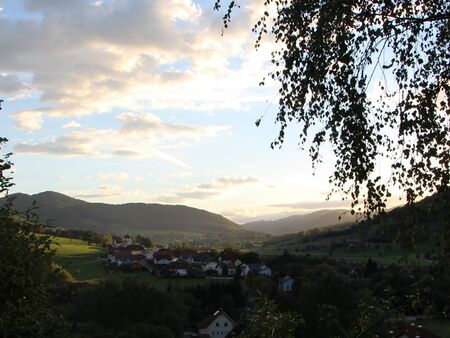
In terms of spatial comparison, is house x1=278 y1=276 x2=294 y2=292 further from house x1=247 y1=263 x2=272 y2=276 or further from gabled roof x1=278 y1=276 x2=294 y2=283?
house x1=247 y1=263 x2=272 y2=276

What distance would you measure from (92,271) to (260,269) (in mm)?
26006

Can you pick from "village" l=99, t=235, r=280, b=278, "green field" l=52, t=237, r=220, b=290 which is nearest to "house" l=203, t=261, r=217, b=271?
"village" l=99, t=235, r=280, b=278

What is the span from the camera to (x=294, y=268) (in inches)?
2859

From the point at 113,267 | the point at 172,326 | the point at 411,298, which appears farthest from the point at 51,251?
the point at 113,267

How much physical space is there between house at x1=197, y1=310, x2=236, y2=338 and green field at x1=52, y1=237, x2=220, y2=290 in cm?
982

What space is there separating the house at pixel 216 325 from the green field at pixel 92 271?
32.2 ft

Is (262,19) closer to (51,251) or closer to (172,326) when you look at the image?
(51,251)

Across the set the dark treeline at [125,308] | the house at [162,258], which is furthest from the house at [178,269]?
the dark treeline at [125,308]

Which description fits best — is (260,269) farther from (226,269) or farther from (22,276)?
(22,276)

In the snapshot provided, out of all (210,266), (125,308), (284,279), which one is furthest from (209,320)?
(210,266)

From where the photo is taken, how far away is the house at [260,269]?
8156cm

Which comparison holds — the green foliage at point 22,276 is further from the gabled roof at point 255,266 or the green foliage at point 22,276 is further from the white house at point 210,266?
the white house at point 210,266

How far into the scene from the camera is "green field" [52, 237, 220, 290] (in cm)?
6988

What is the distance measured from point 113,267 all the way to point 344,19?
3267 inches
